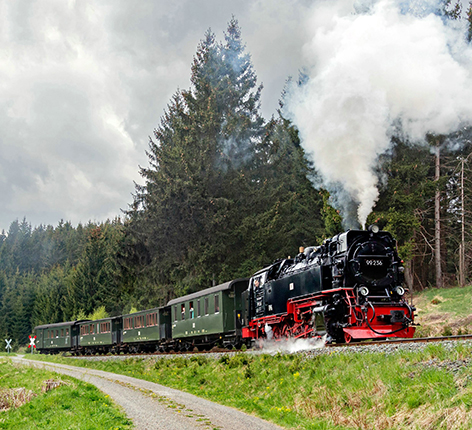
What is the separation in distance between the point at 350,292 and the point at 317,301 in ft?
3.98

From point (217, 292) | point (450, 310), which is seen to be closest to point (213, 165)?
point (217, 292)

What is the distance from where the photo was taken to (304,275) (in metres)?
15.4

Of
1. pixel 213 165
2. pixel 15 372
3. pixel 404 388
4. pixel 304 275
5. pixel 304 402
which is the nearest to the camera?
pixel 404 388

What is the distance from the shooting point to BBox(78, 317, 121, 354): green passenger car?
113 ft

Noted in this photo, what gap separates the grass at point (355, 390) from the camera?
7.12m

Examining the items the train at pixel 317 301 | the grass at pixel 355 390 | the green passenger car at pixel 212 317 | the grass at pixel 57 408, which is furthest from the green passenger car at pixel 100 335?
the grass at pixel 355 390

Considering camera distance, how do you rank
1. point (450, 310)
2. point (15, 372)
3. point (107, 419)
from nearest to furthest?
point (107, 419) < point (15, 372) < point (450, 310)

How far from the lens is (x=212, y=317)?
2222 cm

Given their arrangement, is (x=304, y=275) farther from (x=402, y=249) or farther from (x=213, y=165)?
(x=213, y=165)

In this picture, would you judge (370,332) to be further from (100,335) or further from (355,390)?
(100,335)

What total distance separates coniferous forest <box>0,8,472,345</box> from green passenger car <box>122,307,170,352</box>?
18.1 feet

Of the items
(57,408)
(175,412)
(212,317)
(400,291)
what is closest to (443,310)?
(212,317)

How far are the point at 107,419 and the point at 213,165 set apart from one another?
2961 centimetres

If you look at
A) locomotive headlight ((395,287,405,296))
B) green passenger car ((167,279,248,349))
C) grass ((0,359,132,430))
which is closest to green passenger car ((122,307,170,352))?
green passenger car ((167,279,248,349))
